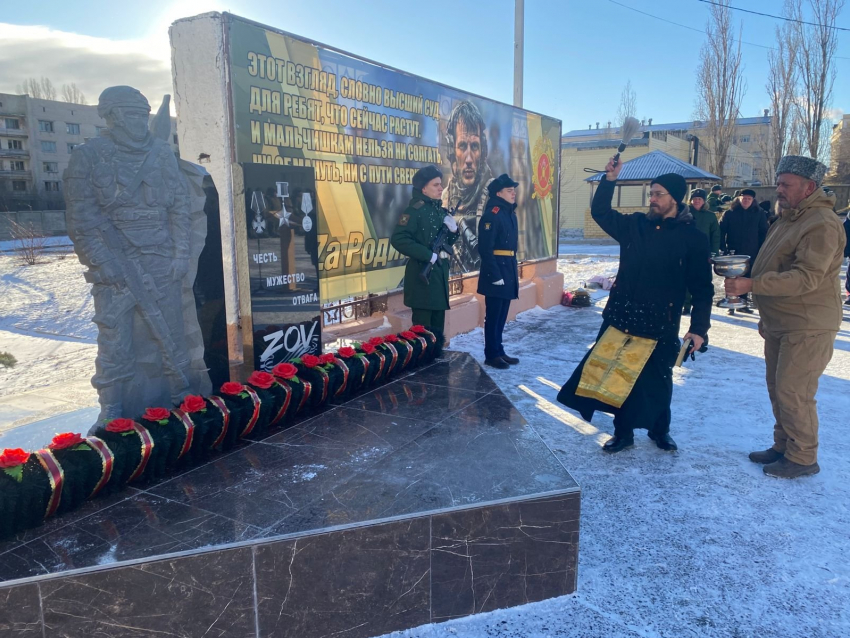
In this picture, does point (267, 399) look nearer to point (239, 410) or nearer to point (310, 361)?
point (239, 410)

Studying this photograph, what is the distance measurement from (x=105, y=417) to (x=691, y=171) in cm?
1605

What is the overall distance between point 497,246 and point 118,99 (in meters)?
3.43

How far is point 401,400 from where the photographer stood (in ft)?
11.9

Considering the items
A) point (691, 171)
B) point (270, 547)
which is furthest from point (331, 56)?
point (691, 171)

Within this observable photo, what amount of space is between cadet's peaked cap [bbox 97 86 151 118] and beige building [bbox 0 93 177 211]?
147ft

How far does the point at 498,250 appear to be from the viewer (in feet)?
18.4

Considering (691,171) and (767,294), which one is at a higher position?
(691,171)

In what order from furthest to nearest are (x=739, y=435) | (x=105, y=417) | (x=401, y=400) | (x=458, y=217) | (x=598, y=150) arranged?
(x=598, y=150)
(x=458, y=217)
(x=739, y=435)
(x=401, y=400)
(x=105, y=417)

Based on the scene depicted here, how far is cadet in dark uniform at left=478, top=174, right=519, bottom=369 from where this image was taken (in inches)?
218

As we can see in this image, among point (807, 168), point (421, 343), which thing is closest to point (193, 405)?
point (421, 343)

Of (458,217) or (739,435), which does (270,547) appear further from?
(458,217)

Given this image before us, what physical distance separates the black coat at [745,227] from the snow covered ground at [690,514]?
2337 millimetres

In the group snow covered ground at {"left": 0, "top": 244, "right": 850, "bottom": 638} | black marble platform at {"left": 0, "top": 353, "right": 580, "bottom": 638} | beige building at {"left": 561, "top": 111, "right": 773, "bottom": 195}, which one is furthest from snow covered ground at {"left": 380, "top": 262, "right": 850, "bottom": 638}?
beige building at {"left": 561, "top": 111, "right": 773, "bottom": 195}

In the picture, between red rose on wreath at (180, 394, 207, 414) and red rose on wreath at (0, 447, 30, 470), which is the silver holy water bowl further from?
red rose on wreath at (0, 447, 30, 470)
